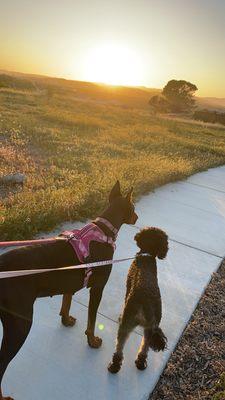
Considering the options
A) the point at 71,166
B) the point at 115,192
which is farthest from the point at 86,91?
the point at 115,192

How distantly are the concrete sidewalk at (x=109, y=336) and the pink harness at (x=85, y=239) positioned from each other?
2.30 feet

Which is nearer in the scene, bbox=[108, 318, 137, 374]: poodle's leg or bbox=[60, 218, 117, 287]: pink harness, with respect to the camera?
bbox=[60, 218, 117, 287]: pink harness

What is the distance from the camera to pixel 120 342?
3.45m

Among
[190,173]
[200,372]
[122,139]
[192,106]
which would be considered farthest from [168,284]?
[192,106]

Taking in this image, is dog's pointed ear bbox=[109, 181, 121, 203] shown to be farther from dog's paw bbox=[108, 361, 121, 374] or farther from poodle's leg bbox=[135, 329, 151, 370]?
dog's paw bbox=[108, 361, 121, 374]

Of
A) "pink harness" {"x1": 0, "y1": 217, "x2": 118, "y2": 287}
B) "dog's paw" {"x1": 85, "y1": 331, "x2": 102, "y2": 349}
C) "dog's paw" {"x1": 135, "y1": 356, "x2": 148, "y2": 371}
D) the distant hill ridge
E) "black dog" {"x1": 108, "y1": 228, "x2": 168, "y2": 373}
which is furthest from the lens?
the distant hill ridge

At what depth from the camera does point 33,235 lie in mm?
5621

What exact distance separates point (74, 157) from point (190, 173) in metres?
3.27

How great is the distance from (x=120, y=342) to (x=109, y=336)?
0.50 metres

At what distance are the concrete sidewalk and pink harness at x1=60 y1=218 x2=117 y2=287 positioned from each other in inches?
27.6

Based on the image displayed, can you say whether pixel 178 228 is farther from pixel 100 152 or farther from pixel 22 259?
pixel 100 152

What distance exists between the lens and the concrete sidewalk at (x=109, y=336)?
10.7ft

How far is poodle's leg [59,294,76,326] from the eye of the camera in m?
3.85

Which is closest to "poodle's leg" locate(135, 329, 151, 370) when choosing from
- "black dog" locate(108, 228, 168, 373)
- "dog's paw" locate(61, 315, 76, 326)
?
"black dog" locate(108, 228, 168, 373)
